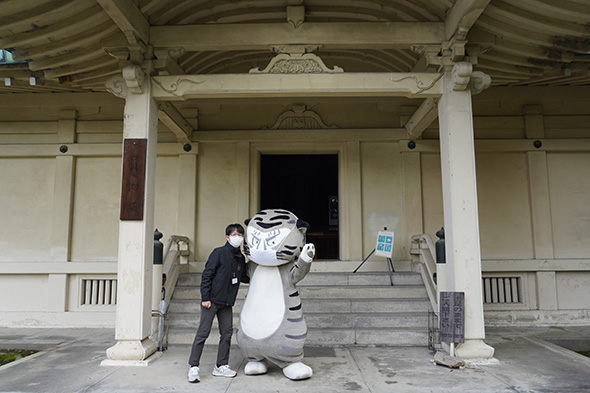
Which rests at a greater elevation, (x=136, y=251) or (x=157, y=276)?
(x=136, y=251)

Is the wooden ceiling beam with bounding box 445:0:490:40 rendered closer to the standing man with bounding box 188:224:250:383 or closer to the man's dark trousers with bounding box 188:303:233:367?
the standing man with bounding box 188:224:250:383

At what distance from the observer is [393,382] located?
14.8ft

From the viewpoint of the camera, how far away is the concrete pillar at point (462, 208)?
17.2 ft

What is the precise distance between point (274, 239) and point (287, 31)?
2.84 metres

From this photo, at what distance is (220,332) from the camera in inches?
188

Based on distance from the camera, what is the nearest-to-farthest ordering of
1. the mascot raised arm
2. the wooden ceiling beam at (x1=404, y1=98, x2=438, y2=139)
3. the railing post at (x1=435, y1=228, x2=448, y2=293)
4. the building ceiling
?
the mascot raised arm < the building ceiling < the railing post at (x1=435, y1=228, x2=448, y2=293) < the wooden ceiling beam at (x1=404, y1=98, x2=438, y2=139)

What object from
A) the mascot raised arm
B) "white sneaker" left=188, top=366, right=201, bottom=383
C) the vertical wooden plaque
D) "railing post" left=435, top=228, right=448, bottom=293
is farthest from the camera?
"railing post" left=435, top=228, right=448, bottom=293

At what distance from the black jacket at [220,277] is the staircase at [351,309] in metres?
1.75

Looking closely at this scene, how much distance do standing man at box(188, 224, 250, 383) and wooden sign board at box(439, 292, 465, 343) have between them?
259 cm

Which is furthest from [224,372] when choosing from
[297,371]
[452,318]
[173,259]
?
[173,259]

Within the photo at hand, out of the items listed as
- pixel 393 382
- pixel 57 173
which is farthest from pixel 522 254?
pixel 57 173

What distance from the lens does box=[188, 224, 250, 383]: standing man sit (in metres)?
4.64

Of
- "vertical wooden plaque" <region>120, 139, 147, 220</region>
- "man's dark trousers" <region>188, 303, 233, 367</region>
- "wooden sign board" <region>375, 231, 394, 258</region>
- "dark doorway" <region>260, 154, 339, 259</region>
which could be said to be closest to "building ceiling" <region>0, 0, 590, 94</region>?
"vertical wooden plaque" <region>120, 139, 147, 220</region>

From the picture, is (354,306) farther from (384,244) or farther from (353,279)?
(384,244)
